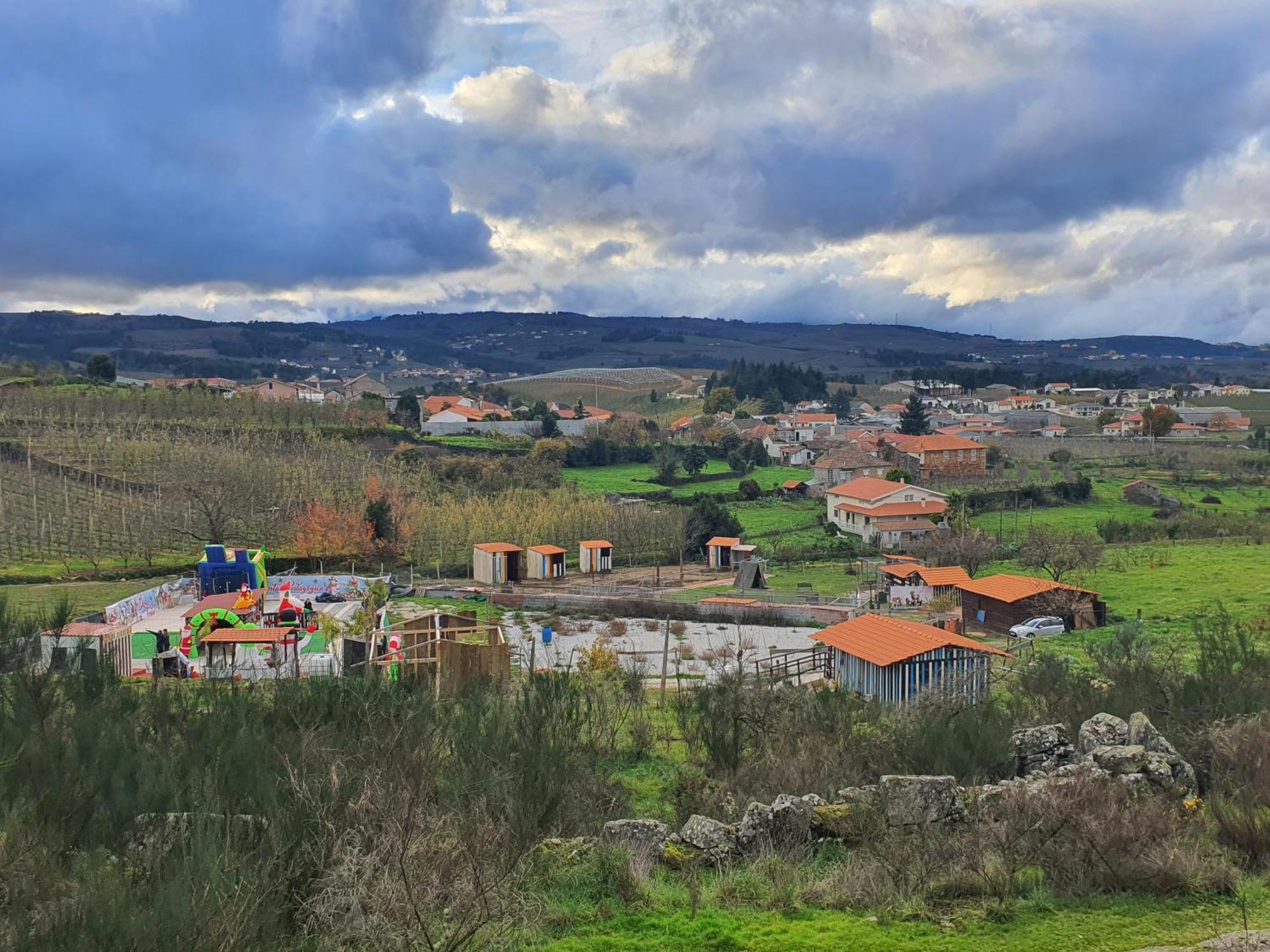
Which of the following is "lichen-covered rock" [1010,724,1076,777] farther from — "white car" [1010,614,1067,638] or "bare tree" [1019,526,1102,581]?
"bare tree" [1019,526,1102,581]

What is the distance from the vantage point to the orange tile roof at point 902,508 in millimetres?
45781

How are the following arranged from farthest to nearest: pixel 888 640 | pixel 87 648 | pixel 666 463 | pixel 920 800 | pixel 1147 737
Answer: pixel 666 463
pixel 888 640
pixel 87 648
pixel 1147 737
pixel 920 800

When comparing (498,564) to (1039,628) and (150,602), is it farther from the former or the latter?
(1039,628)

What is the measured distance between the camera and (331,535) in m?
37.1

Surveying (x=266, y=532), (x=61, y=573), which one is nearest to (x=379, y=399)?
(x=266, y=532)

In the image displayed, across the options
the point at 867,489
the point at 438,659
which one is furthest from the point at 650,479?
the point at 438,659

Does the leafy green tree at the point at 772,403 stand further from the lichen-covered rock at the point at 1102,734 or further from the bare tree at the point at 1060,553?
the lichen-covered rock at the point at 1102,734

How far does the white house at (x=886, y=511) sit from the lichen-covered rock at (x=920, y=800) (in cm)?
3519

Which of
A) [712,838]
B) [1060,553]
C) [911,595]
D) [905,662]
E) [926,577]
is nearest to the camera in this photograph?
[712,838]

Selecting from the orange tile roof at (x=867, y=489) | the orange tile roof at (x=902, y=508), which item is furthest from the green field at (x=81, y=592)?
the orange tile roof at (x=867, y=489)

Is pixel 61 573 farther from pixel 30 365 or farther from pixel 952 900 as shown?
pixel 30 365

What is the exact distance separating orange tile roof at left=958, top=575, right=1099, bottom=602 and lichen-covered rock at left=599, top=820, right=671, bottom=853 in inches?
811

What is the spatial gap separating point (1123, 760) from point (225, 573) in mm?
25011

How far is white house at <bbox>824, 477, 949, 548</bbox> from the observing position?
44312mm
